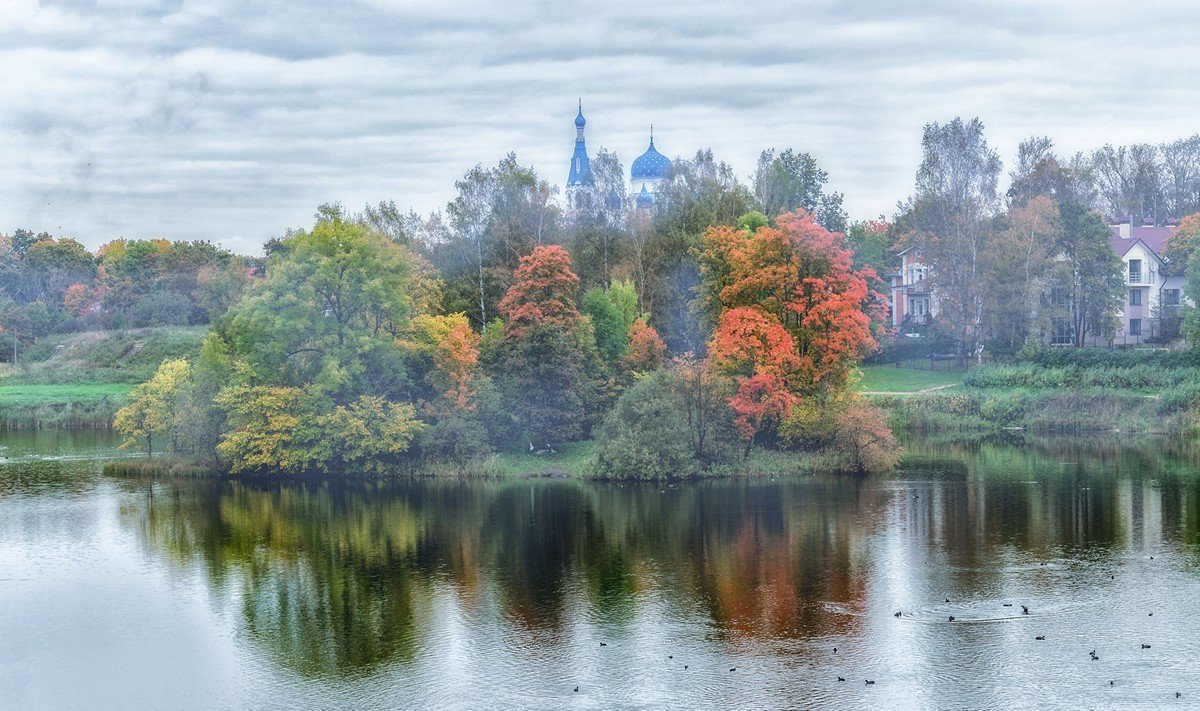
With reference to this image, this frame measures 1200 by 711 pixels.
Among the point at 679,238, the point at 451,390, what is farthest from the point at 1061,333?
the point at 451,390

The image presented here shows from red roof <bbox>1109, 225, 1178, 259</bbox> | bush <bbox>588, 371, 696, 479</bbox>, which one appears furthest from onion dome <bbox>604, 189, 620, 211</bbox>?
red roof <bbox>1109, 225, 1178, 259</bbox>

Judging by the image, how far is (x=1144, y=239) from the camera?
94.6 metres

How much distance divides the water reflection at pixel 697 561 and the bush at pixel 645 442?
175 cm

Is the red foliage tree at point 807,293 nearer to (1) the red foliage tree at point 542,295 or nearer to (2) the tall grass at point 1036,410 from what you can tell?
(1) the red foliage tree at point 542,295

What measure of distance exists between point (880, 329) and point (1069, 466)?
40.2 ft

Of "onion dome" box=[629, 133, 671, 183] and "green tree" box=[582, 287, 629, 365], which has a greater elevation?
"onion dome" box=[629, 133, 671, 183]

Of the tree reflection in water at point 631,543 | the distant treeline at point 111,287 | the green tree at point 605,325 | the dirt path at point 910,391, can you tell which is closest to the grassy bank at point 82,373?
the distant treeline at point 111,287

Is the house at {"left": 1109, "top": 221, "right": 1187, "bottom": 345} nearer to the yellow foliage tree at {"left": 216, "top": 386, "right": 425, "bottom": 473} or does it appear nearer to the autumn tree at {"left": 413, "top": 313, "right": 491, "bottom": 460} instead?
the autumn tree at {"left": 413, "top": 313, "right": 491, "bottom": 460}

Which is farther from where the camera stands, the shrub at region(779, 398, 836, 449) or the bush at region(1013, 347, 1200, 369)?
the bush at region(1013, 347, 1200, 369)

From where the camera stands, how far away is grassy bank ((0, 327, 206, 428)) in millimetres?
83688

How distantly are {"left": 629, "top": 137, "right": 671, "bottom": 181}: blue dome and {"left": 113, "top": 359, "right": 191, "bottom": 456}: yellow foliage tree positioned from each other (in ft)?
252

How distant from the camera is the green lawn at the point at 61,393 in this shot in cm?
8638

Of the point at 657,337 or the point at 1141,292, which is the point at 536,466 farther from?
the point at 1141,292

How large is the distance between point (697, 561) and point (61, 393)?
6600cm
